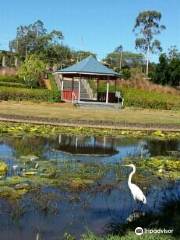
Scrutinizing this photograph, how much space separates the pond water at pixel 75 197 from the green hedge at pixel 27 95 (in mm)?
19726

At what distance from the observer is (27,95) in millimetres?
38344

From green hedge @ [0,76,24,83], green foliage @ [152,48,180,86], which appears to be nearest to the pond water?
green hedge @ [0,76,24,83]

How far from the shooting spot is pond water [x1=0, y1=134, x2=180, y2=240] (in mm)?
8320

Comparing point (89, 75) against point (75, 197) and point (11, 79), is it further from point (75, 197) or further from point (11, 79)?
point (75, 197)

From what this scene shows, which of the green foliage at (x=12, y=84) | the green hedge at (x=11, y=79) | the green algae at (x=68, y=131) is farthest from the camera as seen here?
the green hedge at (x=11, y=79)

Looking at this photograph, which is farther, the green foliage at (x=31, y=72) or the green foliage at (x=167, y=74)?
the green foliage at (x=167, y=74)

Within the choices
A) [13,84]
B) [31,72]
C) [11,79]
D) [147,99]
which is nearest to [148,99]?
[147,99]

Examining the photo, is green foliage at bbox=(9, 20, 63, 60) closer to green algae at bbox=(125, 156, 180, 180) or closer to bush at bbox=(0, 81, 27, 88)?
bush at bbox=(0, 81, 27, 88)

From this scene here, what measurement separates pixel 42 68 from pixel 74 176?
3572 centimetres

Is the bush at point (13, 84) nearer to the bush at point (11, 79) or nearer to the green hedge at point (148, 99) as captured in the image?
the bush at point (11, 79)

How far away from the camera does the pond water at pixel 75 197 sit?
8320mm

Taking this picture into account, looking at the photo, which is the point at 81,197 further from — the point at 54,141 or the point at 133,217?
the point at 54,141

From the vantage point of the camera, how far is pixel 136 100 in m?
40.2

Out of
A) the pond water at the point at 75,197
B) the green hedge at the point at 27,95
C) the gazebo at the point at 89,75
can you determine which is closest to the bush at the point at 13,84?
the green hedge at the point at 27,95
